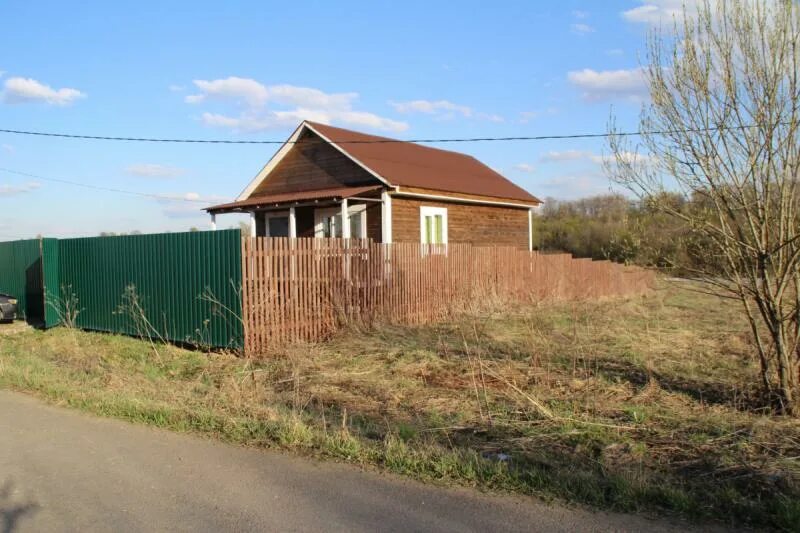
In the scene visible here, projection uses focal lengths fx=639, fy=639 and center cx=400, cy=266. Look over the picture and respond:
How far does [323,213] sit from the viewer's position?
63.2 feet

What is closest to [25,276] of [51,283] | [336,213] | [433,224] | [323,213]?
[51,283]

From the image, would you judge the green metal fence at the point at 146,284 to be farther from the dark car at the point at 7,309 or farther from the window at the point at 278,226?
the window at the point at 278,226

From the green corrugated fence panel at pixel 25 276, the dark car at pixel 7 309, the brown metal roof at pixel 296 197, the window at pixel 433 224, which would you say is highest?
the brown metal roof at pixel 296 197

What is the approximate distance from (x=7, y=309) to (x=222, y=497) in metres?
12.9

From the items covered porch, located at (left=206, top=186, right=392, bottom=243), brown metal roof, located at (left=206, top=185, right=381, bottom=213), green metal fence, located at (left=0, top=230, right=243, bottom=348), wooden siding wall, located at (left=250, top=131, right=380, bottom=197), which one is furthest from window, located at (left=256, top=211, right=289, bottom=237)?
green metal fence, located at (left=0, top=230, right=243, bottom=348)

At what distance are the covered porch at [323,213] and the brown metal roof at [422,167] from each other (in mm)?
983

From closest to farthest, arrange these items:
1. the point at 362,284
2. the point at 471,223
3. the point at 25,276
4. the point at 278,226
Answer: the point at 362,284, the point at 25,276, the point at 278,226, the point at 471,223

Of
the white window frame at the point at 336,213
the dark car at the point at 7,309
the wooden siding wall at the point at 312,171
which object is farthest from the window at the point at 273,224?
the dark car at the point at 7,309

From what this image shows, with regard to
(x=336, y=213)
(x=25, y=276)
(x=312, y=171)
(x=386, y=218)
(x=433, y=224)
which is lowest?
(x=25, y=276)

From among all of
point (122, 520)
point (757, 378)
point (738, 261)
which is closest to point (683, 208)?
point (738, 261)

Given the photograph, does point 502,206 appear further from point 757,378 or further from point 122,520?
point 122,520

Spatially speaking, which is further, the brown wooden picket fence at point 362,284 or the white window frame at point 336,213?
the white window frame at point 336,213

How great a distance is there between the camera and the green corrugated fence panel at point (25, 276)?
15523 mm

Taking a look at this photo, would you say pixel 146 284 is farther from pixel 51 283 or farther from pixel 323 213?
pixel 323 213
